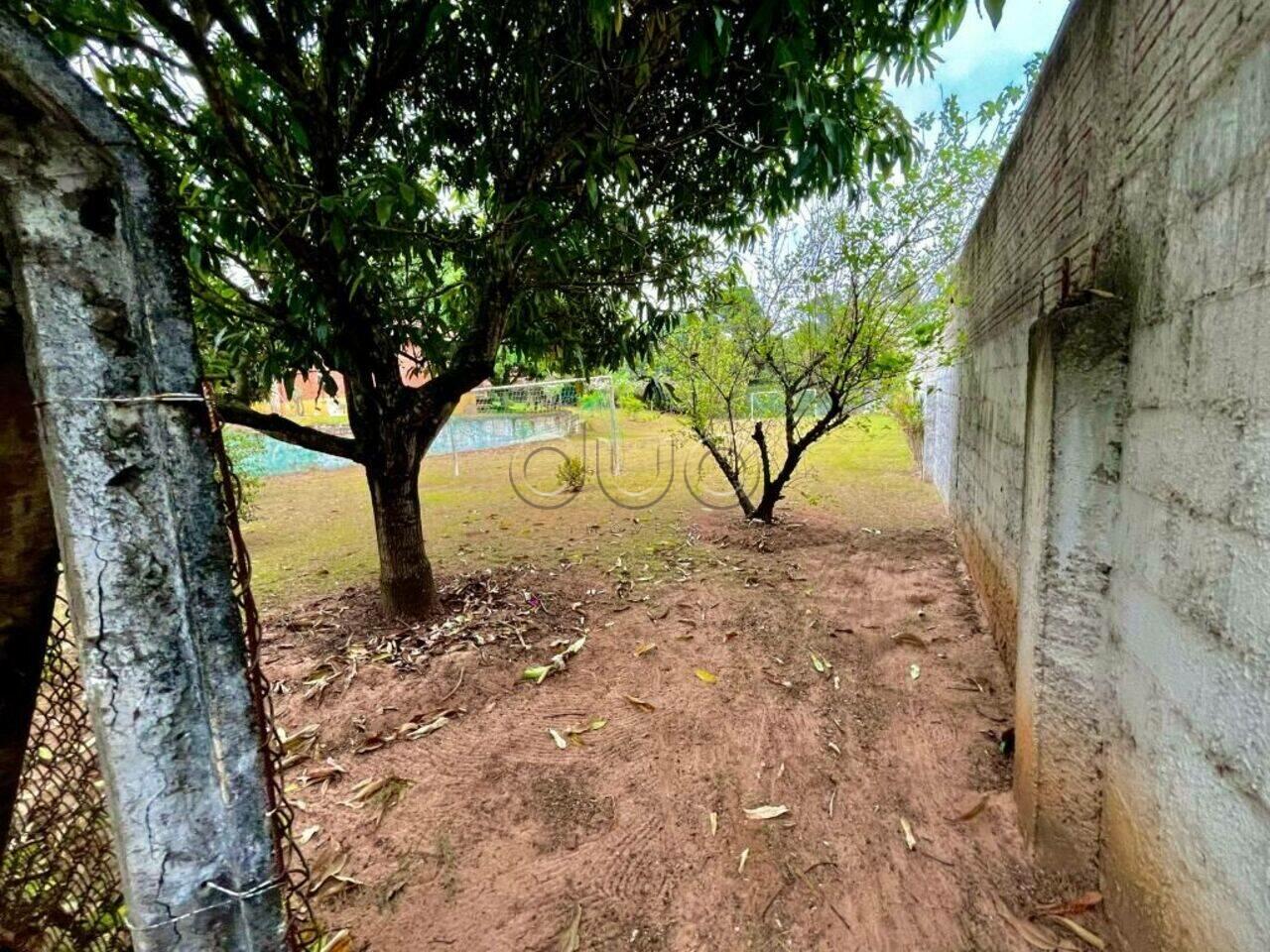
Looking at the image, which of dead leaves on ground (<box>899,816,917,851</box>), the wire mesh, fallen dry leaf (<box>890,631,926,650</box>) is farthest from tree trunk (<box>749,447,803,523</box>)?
the wire mesh

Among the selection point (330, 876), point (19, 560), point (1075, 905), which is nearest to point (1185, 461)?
point (1075, 905)

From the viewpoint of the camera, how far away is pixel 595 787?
7.70 ft

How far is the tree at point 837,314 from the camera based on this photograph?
4418 mm

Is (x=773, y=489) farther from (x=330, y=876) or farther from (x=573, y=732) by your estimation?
(x=330, y=876)

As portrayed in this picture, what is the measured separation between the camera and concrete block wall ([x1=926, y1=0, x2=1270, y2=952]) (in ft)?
3.40

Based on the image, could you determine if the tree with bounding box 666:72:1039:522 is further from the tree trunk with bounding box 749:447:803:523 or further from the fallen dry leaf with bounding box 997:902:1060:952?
the fallen dry leaf with bounding box 997:902:1060:952

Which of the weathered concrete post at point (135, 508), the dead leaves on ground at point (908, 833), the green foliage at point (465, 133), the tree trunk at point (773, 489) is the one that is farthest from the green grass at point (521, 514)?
the weathered concrete post at point (135, 508)

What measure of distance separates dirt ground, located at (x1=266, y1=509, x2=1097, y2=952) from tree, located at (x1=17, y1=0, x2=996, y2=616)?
909 millimetres

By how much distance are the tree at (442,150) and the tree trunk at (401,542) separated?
0.05 feet

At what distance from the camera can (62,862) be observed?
1.23 m

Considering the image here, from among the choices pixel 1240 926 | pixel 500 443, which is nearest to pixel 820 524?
pixel 1240 926

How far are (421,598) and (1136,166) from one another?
13.4 feet

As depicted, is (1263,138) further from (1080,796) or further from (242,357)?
(242,357)

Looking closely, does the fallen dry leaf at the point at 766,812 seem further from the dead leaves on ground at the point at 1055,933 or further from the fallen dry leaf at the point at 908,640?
the fallen dry leaf at the point at 908,640
